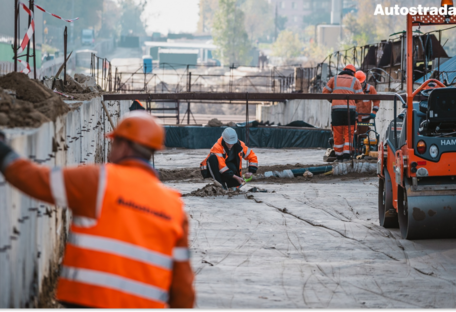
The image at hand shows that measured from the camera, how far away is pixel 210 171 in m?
12.3

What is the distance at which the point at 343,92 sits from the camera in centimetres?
1505

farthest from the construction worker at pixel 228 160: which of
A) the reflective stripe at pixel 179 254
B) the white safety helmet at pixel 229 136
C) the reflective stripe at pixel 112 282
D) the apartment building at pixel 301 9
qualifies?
the apartment building at pixel 301 9

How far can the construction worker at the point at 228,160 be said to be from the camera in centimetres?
1186

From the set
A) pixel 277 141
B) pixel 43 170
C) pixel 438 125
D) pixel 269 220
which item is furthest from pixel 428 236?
pixel 277 141

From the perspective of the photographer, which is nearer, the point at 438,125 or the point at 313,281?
the point at 313,281

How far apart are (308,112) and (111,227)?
97.7 feet

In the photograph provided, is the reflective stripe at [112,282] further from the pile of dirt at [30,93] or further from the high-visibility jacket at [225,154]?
the high-visibility jacket at [225,154]

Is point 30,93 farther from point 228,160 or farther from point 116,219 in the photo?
point 228,160

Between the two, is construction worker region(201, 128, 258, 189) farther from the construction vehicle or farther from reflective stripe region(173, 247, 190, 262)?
reflective stripe region(173, 247, 190, 262)

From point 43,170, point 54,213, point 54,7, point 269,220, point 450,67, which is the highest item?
point 54,7

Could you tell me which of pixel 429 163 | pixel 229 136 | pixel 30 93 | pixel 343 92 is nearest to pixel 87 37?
pixel 343 92

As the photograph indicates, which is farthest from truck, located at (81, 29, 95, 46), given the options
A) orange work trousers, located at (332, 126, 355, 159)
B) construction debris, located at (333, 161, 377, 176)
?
construction debris, located at (333, 161, 377, 176)

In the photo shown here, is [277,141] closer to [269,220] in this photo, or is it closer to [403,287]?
[269,220]

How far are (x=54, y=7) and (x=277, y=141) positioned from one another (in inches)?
2783
